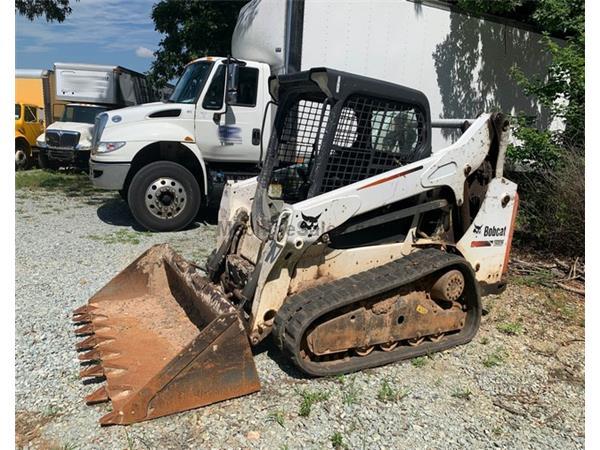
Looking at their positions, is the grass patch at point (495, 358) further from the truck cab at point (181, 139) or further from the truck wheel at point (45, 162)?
the truck wheel at point (45, 162)

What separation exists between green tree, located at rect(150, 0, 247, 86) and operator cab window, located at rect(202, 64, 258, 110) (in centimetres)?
632

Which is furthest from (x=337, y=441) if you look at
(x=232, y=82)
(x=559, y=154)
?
(x=232, y=82)

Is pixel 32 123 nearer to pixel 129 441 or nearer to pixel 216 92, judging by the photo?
pixel 216 92

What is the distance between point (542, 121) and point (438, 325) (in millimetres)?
7263

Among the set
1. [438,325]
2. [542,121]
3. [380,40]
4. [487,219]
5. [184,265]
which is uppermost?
[380,40]


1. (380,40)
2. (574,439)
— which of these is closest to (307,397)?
(574,439)

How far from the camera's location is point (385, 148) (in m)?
4.07

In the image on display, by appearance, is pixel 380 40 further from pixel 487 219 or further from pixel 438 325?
pixel 438 325

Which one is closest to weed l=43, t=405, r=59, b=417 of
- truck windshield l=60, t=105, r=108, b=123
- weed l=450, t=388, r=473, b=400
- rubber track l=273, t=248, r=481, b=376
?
rubber track l=273, t=248, r=481, b=376

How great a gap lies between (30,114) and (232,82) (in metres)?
12.6

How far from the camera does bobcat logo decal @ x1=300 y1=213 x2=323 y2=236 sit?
3426 mm

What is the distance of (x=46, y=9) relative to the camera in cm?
1581

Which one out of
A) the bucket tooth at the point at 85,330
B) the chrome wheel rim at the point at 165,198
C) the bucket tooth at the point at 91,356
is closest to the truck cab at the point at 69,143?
the chrome wheel rim at the point at 165,198

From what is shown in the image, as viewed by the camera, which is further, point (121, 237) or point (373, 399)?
point (121, 237)
